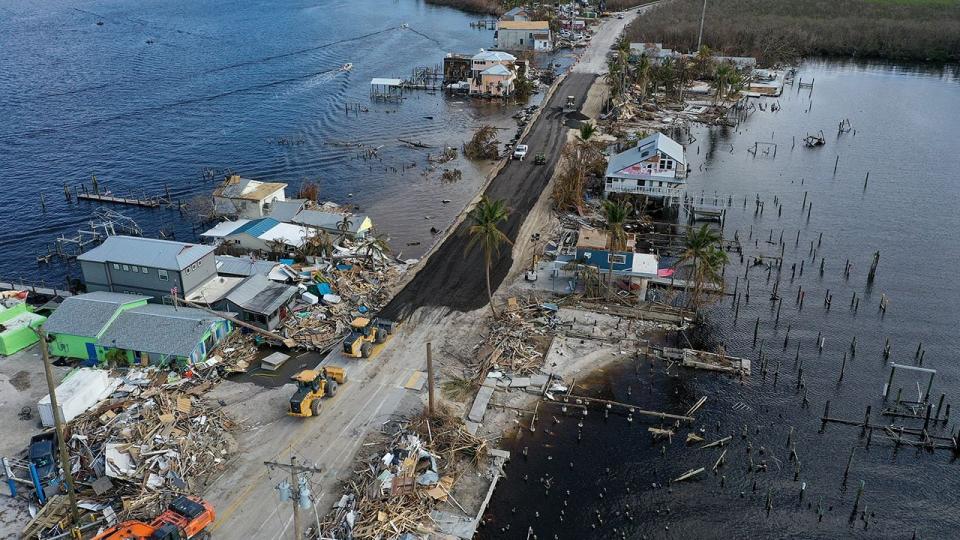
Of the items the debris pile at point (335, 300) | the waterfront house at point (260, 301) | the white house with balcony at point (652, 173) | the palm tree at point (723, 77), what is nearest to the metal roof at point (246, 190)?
the debris pile at point (335, 300)

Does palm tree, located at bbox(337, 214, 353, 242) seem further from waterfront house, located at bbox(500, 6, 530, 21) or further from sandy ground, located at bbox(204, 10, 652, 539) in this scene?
waterfront house, located at bbox(500, 6, 530, 21)

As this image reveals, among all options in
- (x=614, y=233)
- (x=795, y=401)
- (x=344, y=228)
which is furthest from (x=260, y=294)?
(x=795, y=401)

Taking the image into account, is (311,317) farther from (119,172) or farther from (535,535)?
(119,172)

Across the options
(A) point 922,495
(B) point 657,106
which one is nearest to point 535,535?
(A) point 922,495

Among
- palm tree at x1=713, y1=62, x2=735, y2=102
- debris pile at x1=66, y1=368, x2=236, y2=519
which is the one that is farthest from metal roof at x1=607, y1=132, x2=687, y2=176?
debris pile at x1=66, y1=368, x2=236, y2=519

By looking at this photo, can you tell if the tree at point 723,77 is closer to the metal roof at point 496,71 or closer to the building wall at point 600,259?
the metal roof at point 496,71
